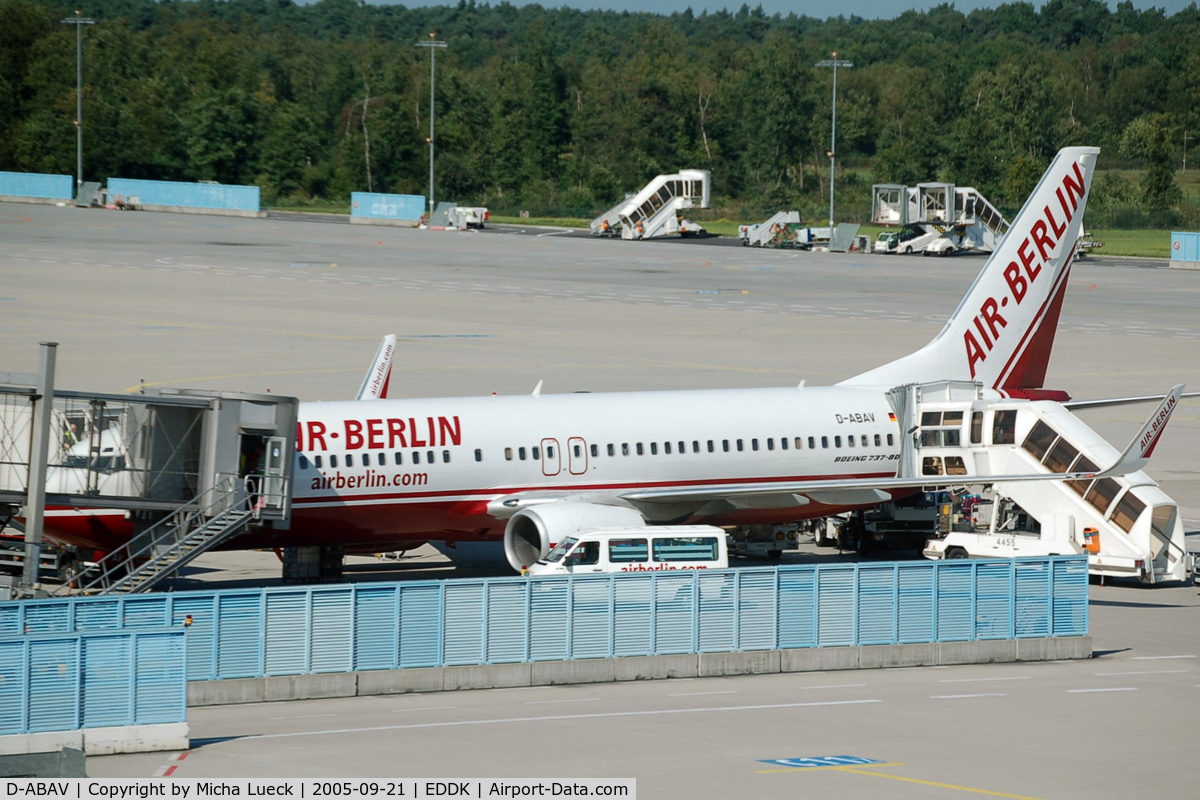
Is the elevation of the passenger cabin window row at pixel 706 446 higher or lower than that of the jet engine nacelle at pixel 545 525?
higher

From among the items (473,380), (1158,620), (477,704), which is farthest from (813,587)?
(473,380)

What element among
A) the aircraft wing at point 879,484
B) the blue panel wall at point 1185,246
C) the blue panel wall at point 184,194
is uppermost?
the blue panel wall at point 184,194

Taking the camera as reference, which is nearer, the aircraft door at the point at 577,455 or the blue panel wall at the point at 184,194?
the aircraft door at the point at 577,455

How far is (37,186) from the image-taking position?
583 feet

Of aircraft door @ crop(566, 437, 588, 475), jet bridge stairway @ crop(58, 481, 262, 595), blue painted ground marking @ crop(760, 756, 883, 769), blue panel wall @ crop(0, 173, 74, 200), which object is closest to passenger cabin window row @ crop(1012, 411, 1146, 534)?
aircraft door @ crop(566, 437, 588, 475)

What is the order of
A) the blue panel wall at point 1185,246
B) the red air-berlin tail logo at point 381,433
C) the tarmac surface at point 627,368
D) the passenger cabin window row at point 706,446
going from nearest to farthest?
the tarmac surface at point 627,368
the red air-berlin tail logo at point 381,433
the passenger cabin window row at point 706,446
the blue panel wall at point 1185,246

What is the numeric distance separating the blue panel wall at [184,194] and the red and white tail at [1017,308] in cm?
13085

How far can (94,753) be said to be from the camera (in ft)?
85.1

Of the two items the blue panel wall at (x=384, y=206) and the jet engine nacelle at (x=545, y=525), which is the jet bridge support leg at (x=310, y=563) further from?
the blue panel wall at (x=384, y=206)

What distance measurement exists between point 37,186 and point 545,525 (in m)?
151

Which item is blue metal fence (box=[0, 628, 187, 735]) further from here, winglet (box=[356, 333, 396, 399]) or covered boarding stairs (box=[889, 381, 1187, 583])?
winglet (box=[356, 333, 396, 399])

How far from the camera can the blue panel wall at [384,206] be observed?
558 ft

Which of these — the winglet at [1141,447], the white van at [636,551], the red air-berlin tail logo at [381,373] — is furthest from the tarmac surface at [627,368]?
the red air-berlin tail logo at [381,373]

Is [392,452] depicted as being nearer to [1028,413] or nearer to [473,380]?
[1028,413]
